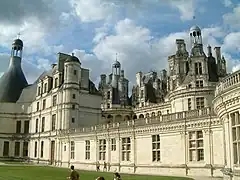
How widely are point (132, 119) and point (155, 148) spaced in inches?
939

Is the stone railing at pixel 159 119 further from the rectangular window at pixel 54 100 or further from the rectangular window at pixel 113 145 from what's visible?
the rectangular window at pixel 54 100

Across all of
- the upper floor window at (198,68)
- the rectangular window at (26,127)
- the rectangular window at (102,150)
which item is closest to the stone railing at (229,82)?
the rectangular window at (102,150)

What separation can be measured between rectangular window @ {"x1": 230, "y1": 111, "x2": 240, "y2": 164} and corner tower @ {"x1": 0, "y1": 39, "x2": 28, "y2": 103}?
54245mm

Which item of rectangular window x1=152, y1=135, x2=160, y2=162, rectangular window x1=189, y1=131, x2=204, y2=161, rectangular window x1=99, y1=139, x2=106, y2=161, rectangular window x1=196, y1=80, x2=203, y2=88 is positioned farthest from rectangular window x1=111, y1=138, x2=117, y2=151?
rectangular window x1=196, y1=80, x2=203, y2=88

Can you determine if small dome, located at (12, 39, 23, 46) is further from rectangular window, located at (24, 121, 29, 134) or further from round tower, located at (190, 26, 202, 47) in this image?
round tower, located at (190, 26, 202, 47)

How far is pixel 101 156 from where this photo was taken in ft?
119

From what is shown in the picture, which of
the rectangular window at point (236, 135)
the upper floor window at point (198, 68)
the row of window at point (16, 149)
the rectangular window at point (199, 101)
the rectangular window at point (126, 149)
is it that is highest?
the upper floor window at point (198, 68)

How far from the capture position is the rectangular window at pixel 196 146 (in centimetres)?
2553

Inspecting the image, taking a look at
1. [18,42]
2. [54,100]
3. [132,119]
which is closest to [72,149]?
[54,100]

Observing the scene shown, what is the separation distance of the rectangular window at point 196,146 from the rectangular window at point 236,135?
10733mm

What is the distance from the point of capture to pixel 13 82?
64062mm

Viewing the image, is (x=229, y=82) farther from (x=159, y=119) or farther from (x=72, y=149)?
(x=72, y=149)

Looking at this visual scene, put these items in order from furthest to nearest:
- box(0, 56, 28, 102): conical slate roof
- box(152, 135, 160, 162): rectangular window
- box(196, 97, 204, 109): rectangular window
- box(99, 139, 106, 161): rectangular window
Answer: box(0, 56, 28, 102): conical slate roof
box(196, 97, 204, 109): rectangular window
box(99, 139, 106, 161): rectangular window
box(152, 135, 160, 162): rectangular window

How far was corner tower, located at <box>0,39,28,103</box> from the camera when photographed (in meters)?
62.4
